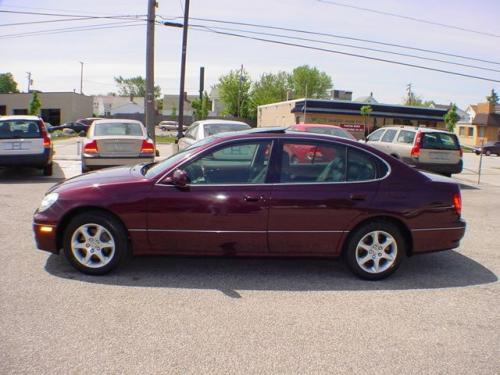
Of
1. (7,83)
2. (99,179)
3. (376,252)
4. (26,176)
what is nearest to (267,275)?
(376,252)

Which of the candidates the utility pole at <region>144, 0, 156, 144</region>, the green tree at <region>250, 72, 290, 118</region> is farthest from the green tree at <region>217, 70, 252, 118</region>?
the utility pole at <region>144, 0, 156, 144</region>

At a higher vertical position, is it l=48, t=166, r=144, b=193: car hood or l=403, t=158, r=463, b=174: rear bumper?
l=48, t=166, r=144, b=193: car hood

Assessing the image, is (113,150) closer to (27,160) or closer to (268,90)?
(27,160)

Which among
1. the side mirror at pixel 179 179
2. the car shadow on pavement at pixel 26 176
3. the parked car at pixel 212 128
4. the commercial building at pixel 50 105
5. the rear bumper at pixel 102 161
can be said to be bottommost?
the car shadow on pavement at pixel 26 176

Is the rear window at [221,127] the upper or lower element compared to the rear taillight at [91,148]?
upper

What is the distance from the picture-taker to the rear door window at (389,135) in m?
15.9

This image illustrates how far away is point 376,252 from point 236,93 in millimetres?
79555

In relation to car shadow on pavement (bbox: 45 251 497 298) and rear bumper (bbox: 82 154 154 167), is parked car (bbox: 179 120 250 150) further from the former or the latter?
car shadow on pavement (bbox: 45 251 497 298)

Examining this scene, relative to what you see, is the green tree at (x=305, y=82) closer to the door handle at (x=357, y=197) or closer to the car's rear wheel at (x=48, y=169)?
the car's rear wheel at (x=48, y=169)

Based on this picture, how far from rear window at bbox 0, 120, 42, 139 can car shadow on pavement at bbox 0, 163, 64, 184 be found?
109 centimetres

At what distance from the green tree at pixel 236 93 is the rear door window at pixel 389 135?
66414 mm

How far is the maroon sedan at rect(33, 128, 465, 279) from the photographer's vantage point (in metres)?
5.17

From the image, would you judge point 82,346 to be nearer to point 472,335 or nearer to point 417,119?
point 472,335

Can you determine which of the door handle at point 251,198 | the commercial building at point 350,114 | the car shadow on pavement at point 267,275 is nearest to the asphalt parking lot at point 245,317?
the car shadow on pavement at point 267,275
